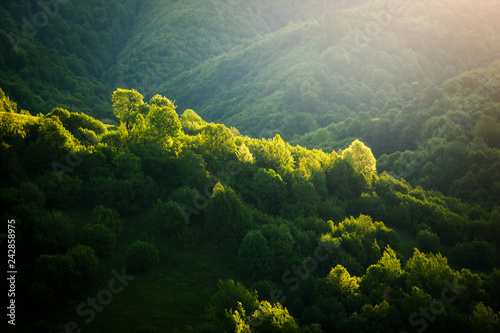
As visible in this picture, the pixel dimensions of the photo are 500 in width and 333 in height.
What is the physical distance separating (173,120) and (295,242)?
35.0 meters

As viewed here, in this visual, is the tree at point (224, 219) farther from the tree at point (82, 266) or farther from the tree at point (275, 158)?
the tree at point (82, 266)

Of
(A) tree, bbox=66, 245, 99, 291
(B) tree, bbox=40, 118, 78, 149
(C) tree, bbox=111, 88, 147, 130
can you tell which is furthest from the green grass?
(C) tree, bbox=111, 88, 147, 130

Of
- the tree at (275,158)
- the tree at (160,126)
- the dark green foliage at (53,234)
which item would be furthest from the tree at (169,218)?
the tree at (275,158)

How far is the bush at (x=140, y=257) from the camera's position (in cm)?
3931

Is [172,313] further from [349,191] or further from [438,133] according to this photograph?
[438,133]

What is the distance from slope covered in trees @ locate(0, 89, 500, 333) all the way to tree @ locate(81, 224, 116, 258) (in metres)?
0.15

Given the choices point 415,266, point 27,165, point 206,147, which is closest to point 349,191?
point 415,266

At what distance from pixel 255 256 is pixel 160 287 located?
1431 cm

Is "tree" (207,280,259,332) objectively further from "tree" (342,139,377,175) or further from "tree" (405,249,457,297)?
"tree" (342,139,377,175)

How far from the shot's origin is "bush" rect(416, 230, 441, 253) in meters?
61.0

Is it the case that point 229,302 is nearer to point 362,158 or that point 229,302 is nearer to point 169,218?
point 169,218

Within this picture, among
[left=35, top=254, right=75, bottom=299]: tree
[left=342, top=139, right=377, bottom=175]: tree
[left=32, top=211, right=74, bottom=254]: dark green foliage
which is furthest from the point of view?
[left=342, top=139, right=377, bottom=175]: tree

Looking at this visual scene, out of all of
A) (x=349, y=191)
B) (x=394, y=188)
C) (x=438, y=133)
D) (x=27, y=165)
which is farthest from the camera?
(x=438, y=133)

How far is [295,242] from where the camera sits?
166 ft
